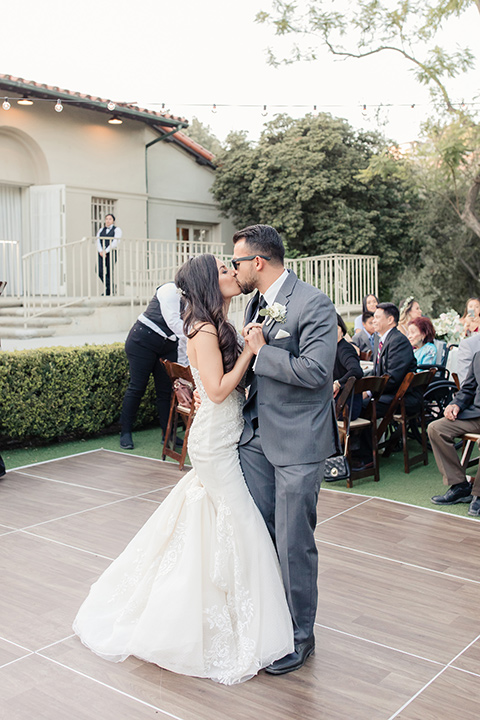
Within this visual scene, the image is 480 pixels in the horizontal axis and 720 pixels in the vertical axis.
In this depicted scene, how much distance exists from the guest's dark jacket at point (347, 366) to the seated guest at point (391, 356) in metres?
0.35

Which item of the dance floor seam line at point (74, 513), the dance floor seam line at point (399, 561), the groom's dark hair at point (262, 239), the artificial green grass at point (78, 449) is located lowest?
the dance floor seam line at point (399, 561)

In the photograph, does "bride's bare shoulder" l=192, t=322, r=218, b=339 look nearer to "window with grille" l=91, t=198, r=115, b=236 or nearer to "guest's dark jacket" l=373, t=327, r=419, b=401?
"guest's dark jacket" l=373, t=327, r=419, b=401

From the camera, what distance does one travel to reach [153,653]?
3.16 metres

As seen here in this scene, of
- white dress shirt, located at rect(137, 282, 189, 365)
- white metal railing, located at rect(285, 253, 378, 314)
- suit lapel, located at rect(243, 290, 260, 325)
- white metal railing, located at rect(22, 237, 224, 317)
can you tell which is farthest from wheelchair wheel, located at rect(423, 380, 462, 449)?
white metal railing, located at rect(285, 253, 378, 314)

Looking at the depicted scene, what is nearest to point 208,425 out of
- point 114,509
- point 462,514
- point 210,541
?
point 210,541

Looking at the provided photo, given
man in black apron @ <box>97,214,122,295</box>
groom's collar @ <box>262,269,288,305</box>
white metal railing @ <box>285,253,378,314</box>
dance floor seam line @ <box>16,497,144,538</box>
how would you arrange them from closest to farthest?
groom's collar @ <box>262,269,288,305</box> → dance floor seam line @ <box>16,497,144,538</box> → man in black apron @ <box>97,214,122,295</box> → white metal railing @ <box>285,253,378,314</box>

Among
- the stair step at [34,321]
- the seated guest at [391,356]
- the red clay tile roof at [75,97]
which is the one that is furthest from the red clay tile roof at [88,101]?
the seated guest at [391,356]

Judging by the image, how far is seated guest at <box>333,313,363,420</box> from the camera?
6363 mm

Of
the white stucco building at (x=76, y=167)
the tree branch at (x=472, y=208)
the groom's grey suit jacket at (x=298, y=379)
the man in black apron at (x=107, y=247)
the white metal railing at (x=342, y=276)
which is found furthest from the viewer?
the tree branch at (x=472, y=208)

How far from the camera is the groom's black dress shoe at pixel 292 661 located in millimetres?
3165

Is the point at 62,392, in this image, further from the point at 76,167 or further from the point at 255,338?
the point at 76,167

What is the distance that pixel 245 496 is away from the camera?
3.31m

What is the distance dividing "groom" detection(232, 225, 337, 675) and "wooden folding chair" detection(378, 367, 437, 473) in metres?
3.47

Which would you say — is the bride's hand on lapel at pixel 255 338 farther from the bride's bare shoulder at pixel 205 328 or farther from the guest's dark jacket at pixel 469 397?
the guest's dark jacket at pixel 469 397
